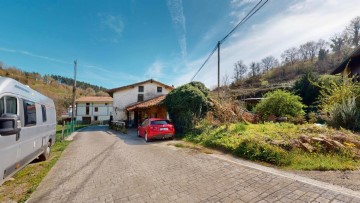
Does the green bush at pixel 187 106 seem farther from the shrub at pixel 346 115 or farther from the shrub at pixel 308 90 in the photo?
the shrub at pixel 308 90

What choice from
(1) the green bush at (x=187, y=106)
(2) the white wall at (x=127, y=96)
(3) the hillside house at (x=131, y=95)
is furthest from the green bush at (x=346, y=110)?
(2) the white wall at (x=127, y=96)

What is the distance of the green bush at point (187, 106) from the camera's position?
13.2m

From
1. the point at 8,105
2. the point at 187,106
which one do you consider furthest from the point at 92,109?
the point at 8,105

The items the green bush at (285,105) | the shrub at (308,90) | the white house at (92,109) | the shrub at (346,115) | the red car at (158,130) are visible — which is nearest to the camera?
the shrub at (346,115)

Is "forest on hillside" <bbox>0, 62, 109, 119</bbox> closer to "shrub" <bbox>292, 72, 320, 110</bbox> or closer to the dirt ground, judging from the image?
the dirt ground

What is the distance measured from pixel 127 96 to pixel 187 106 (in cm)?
1812

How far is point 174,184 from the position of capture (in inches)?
179

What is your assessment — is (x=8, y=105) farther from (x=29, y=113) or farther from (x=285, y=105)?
(x=285, y=105)

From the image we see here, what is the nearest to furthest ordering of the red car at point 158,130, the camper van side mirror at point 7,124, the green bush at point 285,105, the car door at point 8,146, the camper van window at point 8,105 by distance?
the camper van side mirror at point 7,124 → the car door at point 8,146 → the camper van window at point 8,105 → the red car at point 158,130 → the green bush at point 285,105

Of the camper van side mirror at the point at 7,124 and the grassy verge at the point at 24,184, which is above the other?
the camper van side mirror at the point at 7,124

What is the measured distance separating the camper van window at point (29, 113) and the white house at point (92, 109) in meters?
47.3

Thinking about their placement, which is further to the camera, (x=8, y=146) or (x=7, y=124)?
(x=8, y=146)

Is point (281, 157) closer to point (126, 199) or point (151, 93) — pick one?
point (126, 199)

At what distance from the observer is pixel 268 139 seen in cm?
706
